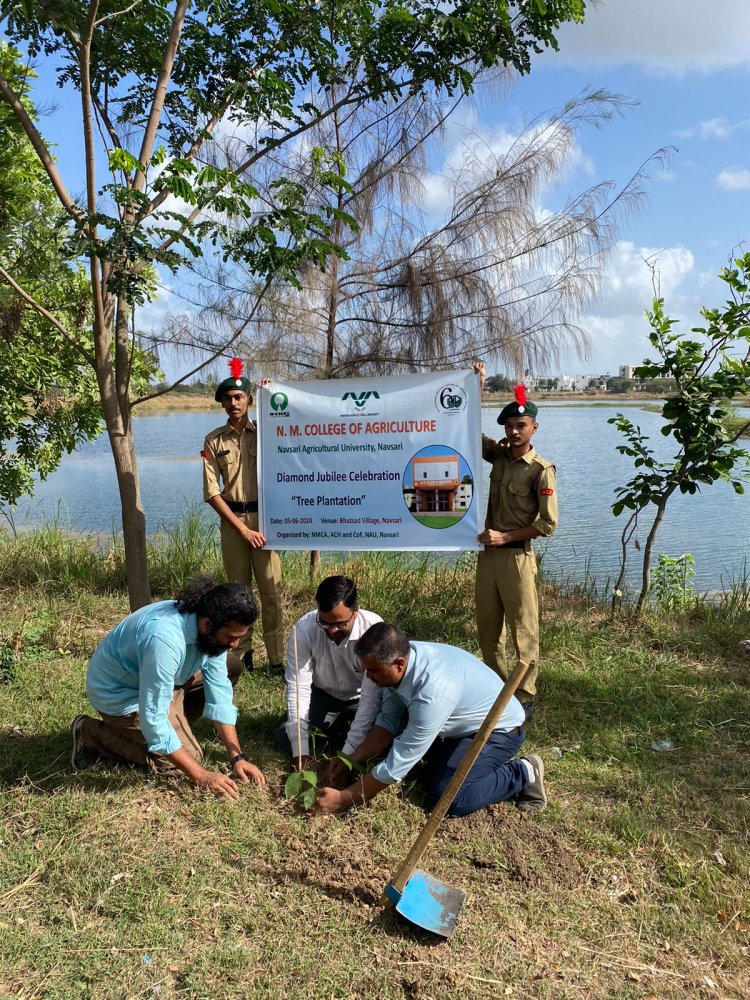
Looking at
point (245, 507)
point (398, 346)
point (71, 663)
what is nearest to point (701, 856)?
point (245, 507)

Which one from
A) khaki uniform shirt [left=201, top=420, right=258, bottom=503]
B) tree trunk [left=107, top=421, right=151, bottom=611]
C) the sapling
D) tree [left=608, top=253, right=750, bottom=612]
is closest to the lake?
tree [left=608, top=253, right=750, bottom=612]

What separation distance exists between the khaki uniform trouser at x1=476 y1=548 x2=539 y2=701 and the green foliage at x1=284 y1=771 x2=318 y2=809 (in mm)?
1602

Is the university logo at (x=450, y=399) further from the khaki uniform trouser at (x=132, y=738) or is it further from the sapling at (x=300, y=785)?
the khaki uniform trouser at (x=132, y=738)

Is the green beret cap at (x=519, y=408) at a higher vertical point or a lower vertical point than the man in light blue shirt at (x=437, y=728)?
higher

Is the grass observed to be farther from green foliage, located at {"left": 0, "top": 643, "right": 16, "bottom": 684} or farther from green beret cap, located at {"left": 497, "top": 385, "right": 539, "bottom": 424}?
green beret cap, located at {"left": 497, "top": 385, "right": 539, "bottom": 424}

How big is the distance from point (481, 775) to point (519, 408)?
6.94ft

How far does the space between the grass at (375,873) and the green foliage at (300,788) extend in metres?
0.08

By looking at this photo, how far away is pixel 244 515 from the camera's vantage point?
16.7 feet

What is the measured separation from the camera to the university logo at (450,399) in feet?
15.5

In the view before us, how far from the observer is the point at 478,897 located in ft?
9.31

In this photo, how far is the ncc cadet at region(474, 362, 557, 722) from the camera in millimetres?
4410

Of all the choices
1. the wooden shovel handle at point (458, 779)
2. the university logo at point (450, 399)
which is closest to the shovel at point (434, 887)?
the wooden shovel handle at point (458, 779)

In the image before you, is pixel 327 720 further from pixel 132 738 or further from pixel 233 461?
pixel 233 461

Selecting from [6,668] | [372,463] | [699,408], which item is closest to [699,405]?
[699,408]
